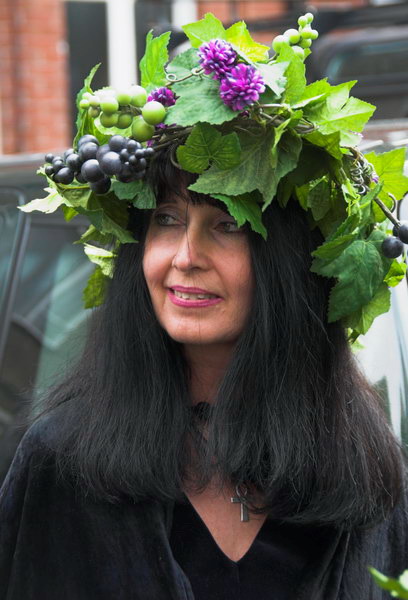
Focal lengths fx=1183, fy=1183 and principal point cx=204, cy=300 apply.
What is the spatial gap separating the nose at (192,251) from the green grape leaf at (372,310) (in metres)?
0.35

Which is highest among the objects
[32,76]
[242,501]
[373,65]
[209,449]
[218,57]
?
[32,76]

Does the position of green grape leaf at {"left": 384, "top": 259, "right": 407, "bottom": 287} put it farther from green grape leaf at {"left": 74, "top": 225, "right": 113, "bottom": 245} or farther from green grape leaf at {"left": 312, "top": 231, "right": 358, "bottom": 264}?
green grape leaf at {"left": 74, "top": 225, "right": 113, "bottom": 245}

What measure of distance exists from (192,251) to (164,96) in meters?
0.31

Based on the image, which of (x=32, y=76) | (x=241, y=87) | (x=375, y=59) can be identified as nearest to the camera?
(x=241, y=87)

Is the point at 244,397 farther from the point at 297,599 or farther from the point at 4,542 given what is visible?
the point at 4,542

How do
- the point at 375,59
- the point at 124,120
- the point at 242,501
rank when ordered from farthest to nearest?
the point at 375,59, the point at 242,501, the point at 124,120

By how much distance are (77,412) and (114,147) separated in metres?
0.64

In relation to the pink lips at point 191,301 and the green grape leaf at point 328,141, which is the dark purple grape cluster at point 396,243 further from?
the pink lips at point 191,301

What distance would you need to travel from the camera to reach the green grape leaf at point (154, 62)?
7.70ft

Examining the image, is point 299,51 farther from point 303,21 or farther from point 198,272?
point 198,272

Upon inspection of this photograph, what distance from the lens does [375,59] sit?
5258 mm

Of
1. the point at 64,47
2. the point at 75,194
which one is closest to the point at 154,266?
the point at 75,194

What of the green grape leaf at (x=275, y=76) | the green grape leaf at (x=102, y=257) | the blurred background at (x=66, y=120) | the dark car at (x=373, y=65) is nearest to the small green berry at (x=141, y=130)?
the green grape leaf at (x=275, y=76)

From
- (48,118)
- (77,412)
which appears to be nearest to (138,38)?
(48,118)
